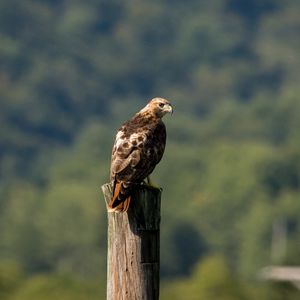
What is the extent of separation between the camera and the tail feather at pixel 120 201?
28.0 ft

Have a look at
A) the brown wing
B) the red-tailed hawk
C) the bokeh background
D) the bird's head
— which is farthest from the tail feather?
the bokeh background

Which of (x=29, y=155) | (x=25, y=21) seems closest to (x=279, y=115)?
(x=29, y=155)

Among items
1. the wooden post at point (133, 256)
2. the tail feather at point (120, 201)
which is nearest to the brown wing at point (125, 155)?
the tail feather at point (120, 201)

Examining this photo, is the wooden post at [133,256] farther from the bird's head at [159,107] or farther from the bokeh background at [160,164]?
the bokeh background at [160,164]

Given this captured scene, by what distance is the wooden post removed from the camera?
27.1 feet

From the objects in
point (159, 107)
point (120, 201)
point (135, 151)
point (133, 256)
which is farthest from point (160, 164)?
point (133, 256)

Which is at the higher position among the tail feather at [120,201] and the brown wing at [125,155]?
the brown wing at [125,155]

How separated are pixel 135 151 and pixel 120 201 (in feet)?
3.29

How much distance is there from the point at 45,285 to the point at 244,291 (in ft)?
17.1

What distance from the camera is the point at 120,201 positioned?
8648 mm

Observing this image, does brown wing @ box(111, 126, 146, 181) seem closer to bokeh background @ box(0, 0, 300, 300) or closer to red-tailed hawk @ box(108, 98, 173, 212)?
red-tailed hawk @ box(108, 98, 173, 212)

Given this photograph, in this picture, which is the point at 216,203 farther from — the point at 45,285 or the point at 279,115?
the point at 45,285

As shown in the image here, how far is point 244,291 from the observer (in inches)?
1774

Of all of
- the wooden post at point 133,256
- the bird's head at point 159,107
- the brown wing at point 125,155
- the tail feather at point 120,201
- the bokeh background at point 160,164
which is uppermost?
the bokeh background at point 160,164
